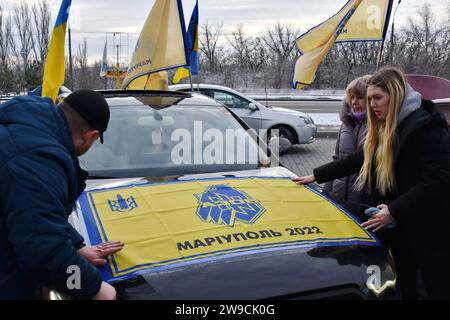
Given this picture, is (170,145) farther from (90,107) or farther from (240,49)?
(240,49)

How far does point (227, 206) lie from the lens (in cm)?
257

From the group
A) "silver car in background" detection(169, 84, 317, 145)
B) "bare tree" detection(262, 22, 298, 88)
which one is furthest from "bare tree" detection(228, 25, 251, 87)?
"silver car in background" detection(169, 84, 317, 145)

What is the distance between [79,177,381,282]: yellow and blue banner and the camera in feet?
6.91

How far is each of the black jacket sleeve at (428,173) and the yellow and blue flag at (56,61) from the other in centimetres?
317

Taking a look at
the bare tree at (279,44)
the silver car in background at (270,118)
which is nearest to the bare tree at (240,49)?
the bare tree at (279,44)

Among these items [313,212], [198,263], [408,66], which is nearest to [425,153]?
[313,212]

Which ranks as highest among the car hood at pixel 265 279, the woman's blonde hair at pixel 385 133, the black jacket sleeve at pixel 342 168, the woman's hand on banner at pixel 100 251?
the woman's blonde hair at pixel 385 133

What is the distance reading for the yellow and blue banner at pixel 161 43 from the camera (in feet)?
18.1

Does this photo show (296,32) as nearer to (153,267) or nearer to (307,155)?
(307,155)

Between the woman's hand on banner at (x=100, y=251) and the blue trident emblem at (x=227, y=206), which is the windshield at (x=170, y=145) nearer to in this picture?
the blue trident emblem at (x=227, y=206)

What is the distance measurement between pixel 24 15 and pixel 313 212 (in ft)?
132

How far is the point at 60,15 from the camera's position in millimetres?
4289

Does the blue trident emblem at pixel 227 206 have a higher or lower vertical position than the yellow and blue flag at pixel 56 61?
lower

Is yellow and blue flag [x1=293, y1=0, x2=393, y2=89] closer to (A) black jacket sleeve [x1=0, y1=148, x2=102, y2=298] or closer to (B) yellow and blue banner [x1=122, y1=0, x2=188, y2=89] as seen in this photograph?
(B) yellow and blue banner [x1=122, y1=0, x2=188, y2=89]
